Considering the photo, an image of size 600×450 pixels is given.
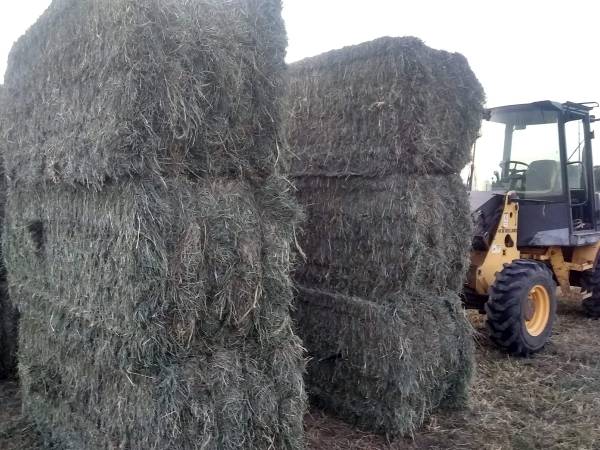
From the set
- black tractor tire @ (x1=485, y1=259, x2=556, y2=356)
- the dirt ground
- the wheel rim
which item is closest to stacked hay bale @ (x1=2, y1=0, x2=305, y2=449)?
the dirt ground

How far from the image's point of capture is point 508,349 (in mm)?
6156

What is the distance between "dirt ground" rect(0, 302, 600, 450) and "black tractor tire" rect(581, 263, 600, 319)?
69.9 inches

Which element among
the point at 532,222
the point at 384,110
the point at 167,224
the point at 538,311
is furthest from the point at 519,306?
the point at 167,224

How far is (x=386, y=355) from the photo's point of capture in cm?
445

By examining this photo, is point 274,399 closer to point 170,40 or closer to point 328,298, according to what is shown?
point 328,298

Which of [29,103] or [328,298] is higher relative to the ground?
[29,103]

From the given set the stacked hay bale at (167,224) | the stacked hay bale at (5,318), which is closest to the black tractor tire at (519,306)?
the stacked hay bale at (167,224)

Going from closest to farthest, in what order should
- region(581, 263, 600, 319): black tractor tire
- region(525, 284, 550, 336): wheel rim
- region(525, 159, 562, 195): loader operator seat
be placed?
region(525, 284, 550, 336): wheel rim < region(525, 159, 562, 195): loader operator seat < region(581, 263, 600, 319): black tractor tire

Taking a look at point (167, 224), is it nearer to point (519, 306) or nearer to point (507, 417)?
point (507, 417)

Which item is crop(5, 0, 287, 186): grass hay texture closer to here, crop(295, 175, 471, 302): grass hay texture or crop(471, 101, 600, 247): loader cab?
crop(295, 175, 471, 302): grass hay texture

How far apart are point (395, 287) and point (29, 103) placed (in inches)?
118

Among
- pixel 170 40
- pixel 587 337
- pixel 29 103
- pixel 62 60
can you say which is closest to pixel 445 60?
pixel 170 40

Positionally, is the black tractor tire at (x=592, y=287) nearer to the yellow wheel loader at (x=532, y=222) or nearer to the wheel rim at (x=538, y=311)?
the yellow wheel loader at (x=532, y=222)

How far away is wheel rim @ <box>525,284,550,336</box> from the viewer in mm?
6367
